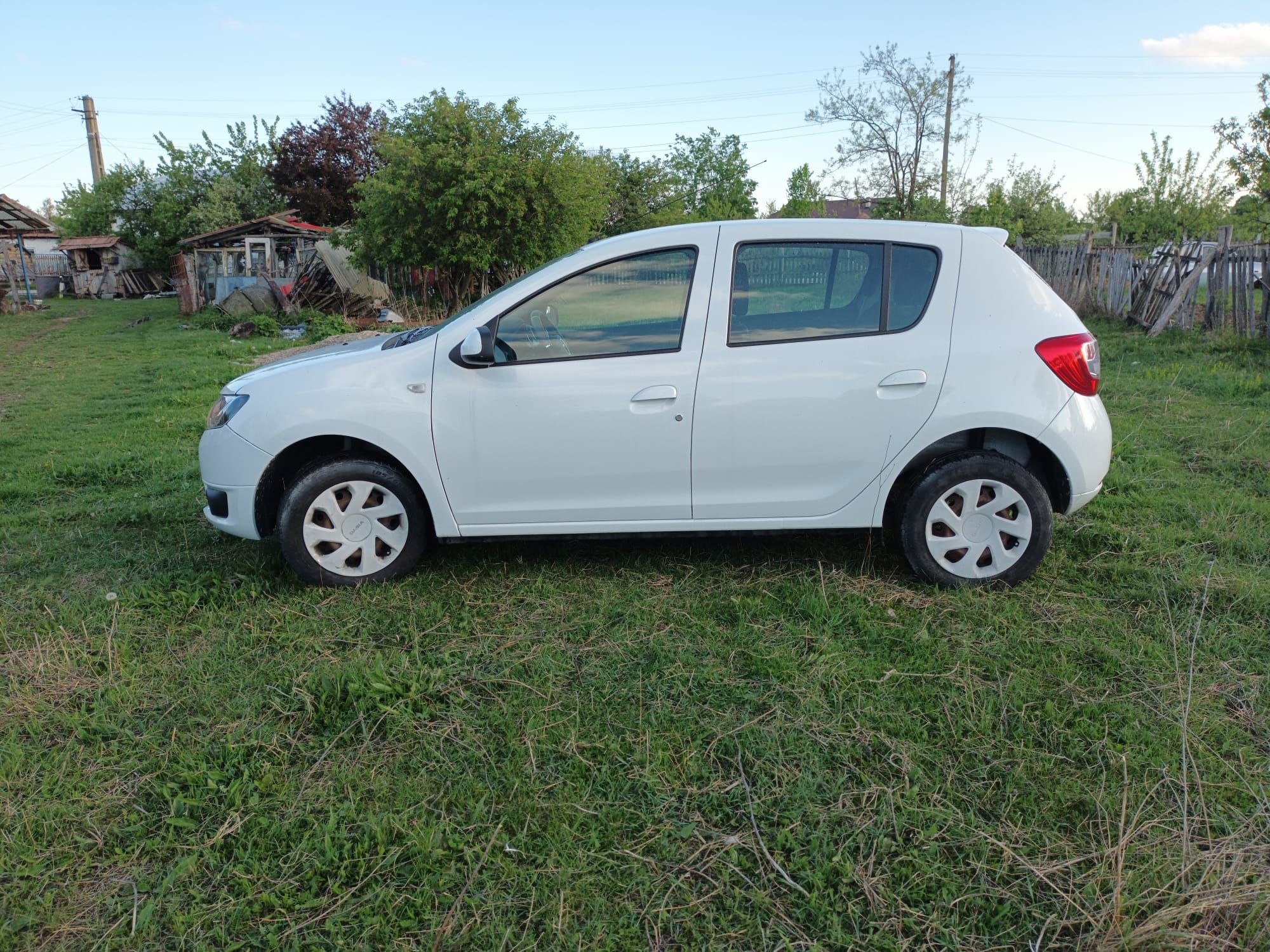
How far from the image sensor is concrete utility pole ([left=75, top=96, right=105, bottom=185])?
41438 millimetres

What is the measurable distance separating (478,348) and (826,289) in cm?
162

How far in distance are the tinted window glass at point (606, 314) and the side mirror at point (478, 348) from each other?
0.07m

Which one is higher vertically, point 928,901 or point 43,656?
point 43,656

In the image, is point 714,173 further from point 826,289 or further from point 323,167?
point 826,289

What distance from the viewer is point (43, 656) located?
3.43 meters

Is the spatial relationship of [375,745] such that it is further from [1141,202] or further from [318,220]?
[318,220]

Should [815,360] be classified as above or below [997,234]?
below

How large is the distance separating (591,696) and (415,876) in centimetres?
98

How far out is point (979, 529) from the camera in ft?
13.0

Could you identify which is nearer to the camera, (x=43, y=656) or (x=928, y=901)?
(x=928, y=901)

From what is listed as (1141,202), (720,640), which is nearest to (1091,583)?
(720,640)

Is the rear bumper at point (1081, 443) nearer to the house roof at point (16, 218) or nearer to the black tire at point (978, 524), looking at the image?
the black tire at point (978, 524)

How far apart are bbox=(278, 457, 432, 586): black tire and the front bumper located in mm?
170

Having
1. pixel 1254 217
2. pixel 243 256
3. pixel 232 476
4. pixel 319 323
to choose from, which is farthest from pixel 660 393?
pixel 243 256
